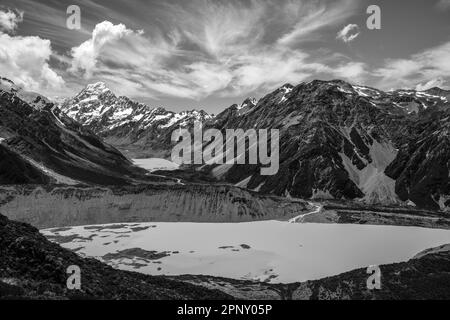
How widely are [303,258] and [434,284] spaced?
132 feet

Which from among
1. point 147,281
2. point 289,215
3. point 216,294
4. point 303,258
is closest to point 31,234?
point 147,281

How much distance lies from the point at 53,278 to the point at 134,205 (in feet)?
380

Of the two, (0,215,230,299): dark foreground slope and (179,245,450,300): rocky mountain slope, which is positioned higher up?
(0,215,230,299): dark foreground slope

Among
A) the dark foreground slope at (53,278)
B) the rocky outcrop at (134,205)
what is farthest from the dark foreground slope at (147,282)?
the rocky outcrop at (134,205)

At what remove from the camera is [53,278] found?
53.9 meters

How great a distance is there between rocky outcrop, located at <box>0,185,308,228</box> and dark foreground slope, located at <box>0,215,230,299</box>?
91.2m

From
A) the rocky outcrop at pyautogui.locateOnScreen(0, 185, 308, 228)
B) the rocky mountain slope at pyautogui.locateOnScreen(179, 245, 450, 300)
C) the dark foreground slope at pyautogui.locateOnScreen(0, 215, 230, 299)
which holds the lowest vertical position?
the rocky mountain slope at pyautogui.locateOnScreen(179, 245, 450, 300)

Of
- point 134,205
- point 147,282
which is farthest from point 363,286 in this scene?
point 134,205

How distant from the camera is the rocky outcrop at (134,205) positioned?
157625 mm

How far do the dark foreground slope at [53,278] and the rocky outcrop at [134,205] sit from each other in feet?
299

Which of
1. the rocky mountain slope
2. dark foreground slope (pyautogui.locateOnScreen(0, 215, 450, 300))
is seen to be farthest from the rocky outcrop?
the rocky mountain slope

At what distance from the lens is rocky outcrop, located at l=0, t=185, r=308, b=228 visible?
517 feet

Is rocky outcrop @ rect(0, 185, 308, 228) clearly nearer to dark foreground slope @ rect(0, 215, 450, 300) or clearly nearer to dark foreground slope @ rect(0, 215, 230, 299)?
dark foreground slope @ rect(0, 215, 450, 300)

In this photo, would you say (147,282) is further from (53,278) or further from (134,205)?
(134,205)
